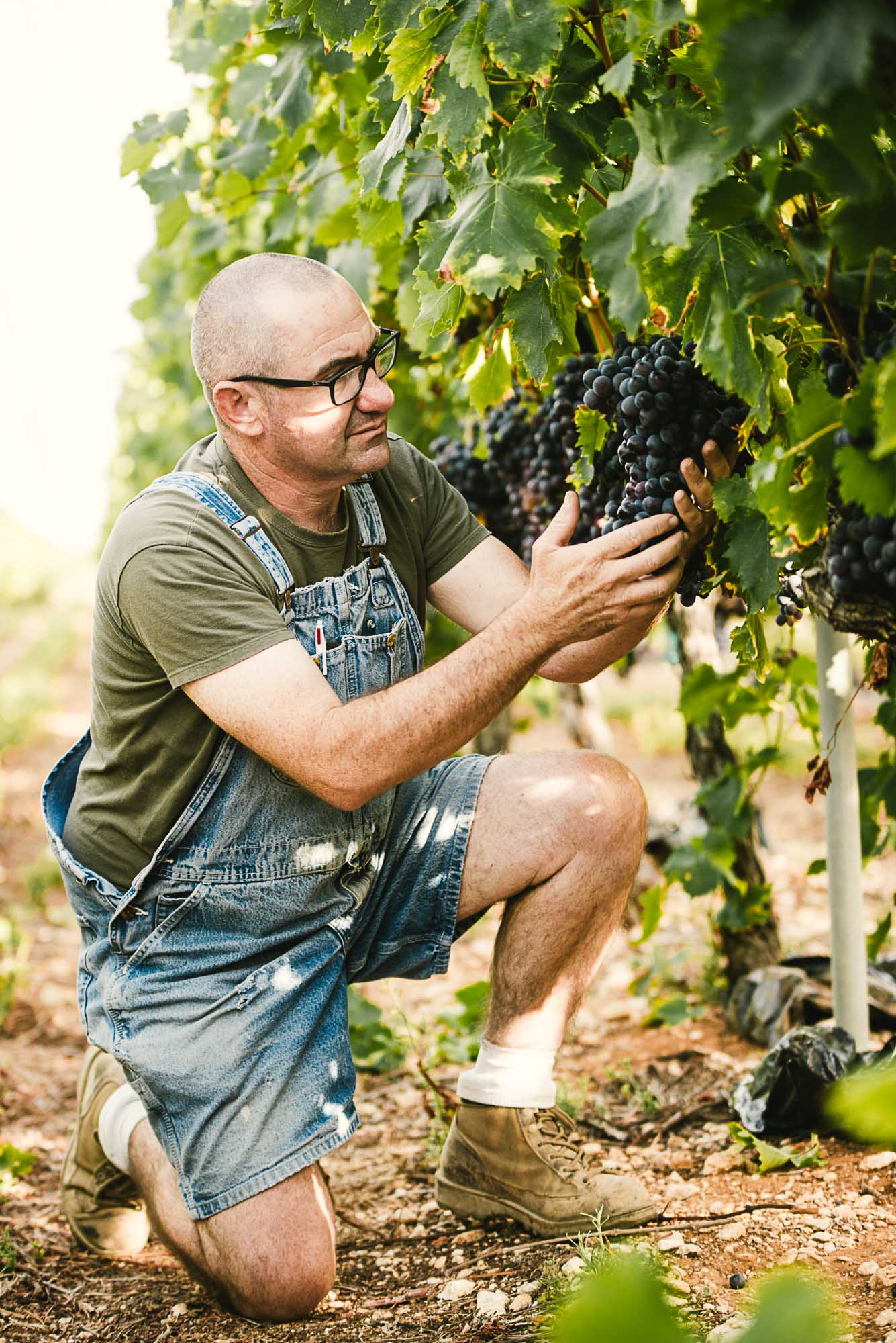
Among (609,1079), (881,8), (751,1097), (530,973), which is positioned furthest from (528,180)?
(609,1079)

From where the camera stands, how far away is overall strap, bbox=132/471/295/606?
226cm

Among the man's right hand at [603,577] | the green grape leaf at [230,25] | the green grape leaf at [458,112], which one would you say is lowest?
the man's right hand at [603,577]

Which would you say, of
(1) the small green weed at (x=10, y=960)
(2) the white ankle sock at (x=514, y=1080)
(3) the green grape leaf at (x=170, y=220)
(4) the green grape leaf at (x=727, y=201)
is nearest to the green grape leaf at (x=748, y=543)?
(4) the green grape leaf at (x=727, y=201)

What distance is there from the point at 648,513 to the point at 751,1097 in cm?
135

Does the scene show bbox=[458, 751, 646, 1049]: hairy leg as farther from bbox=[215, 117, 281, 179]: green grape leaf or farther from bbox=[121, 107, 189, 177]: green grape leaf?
bbox=[121, 107, 189, 177]: green grape leaf

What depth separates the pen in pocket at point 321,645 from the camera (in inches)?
92.0

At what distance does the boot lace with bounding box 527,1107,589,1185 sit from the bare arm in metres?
0.77

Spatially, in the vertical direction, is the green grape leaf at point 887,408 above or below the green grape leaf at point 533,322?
below

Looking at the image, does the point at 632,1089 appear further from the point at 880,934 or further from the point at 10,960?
the point at 10,960

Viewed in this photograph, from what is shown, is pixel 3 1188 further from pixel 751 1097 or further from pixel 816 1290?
pixel 816 1290

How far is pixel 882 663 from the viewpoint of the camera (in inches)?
75.8

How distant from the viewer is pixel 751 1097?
2.61m

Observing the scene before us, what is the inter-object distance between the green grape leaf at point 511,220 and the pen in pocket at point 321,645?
750 millimetres

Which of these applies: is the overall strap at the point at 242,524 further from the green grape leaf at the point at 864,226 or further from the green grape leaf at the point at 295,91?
the green grape leaf at the point at 864,226
